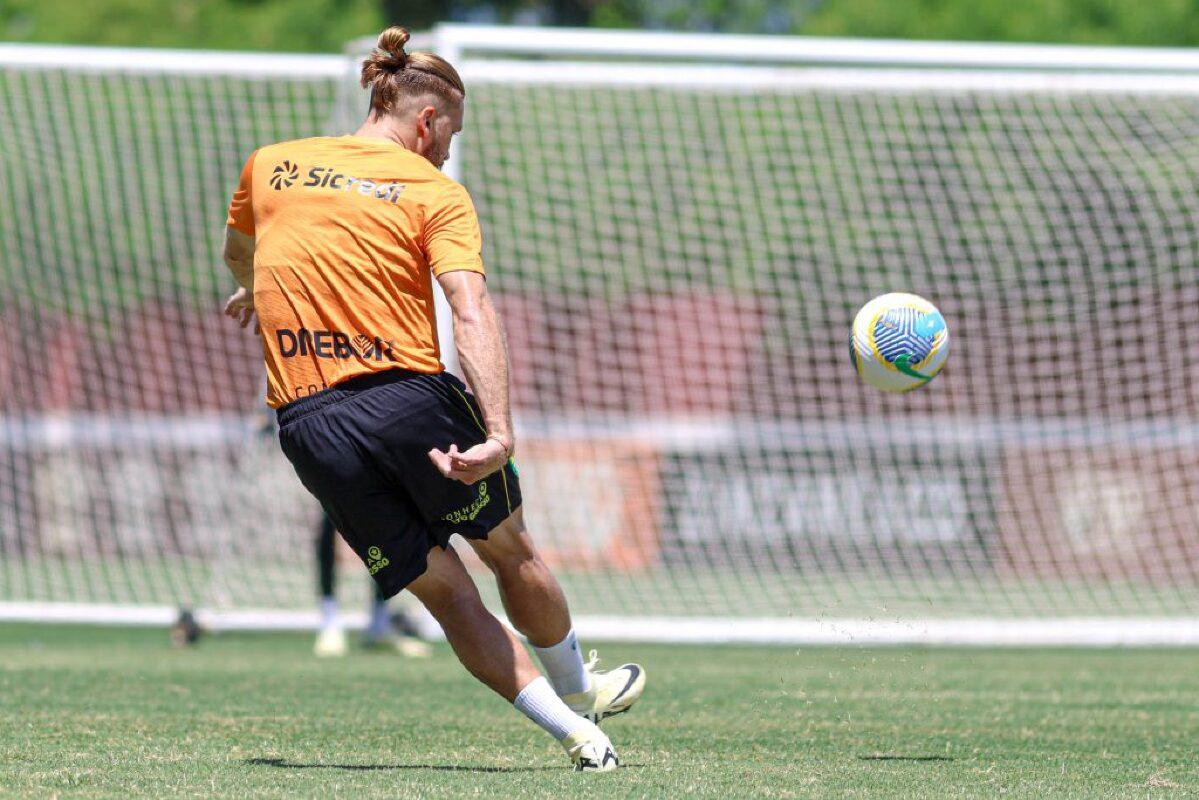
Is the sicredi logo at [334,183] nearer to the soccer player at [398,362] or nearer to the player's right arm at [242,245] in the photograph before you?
the soccer player at [398,362]

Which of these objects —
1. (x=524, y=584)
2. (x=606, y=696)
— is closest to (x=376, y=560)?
(x=524, y=584)

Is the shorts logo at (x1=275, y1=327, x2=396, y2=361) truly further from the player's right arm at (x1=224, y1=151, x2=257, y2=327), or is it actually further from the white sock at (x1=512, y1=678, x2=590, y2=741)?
the white sock at (x1=512, y1=678, x2=590, y2=741)

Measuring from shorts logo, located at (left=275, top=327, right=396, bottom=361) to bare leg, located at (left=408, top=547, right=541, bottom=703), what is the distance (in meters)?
0.59

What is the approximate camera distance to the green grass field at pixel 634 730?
4.63 metres

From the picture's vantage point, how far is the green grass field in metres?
4.63

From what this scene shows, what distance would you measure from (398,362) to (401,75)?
84 centimetres

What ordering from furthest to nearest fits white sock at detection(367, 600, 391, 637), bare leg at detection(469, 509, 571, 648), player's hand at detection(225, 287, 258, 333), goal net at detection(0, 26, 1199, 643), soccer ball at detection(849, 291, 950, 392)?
goal net at detection(0, 26, 1199, 643) < white sock at detection(367, 600, 391, 637) < soccer ball at detection(849, 291, 950, 392) < player's hand at detection(225, 287, 258, 333) < bare leg at detection(469, 509, 571, 648)

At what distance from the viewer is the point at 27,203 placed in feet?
42.3

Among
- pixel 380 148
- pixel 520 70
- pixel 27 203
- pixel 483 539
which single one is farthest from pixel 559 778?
pixel 27 203

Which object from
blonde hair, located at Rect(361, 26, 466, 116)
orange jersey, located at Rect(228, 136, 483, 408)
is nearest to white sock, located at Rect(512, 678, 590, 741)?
orange jersey, located at Rect(228, 136, 483, 408)

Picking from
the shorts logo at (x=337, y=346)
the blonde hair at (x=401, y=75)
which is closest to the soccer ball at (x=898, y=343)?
the blonde hair at (x=401, y=75)

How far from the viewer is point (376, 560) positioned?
486cm

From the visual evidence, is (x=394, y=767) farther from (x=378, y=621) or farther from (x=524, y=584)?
(x=378, y=621)

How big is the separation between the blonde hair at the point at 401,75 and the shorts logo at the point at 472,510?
3.70 feet
